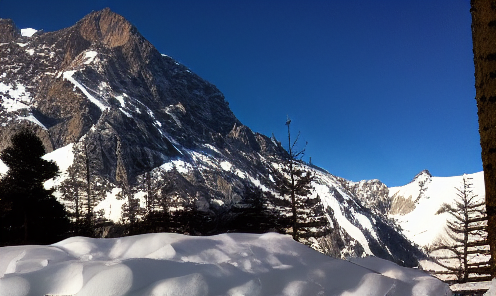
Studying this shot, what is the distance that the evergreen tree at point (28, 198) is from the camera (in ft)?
41.4

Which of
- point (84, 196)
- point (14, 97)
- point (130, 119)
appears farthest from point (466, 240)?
point (14, 97)

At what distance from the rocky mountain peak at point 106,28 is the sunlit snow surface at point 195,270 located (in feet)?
635

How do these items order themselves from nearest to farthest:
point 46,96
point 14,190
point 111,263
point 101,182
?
point 111,263 < point 14,190 < point 101,182 < point 46,96

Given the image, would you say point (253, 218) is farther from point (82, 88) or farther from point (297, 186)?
point (82, 88)

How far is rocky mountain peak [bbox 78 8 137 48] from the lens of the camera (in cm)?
17575

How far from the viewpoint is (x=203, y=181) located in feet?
392

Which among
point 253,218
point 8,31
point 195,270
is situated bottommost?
point 253,218

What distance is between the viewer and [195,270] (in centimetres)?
162

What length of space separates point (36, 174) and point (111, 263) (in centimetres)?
1399

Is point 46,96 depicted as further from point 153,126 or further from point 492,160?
A: point 492,160

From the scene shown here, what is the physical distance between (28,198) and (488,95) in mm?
14558

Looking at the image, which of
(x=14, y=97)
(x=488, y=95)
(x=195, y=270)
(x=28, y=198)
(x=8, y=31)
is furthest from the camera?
(x=8, y=31)

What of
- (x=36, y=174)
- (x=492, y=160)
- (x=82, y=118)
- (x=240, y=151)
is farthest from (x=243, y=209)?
(x=240, y=151)

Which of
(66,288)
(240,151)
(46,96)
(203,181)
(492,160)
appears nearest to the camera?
(66,288)
